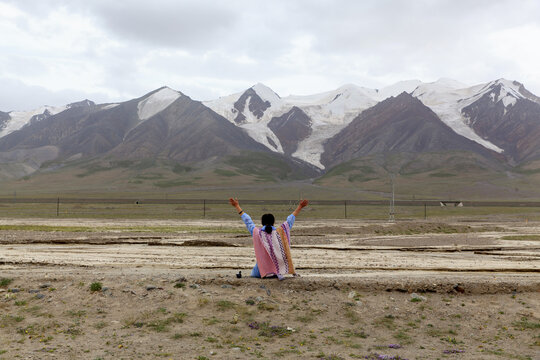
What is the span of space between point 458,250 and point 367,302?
62.6 ft

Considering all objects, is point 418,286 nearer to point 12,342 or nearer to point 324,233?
point 12,342

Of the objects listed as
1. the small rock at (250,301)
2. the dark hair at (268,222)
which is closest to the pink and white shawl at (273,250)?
the dark hair at (268,222)

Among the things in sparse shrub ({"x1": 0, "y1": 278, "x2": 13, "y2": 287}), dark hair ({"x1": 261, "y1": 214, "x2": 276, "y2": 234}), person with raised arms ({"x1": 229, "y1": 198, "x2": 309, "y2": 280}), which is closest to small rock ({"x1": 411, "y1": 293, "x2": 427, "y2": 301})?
person with raised arms ({"x1": 229, "y1": 198, "x2": 309, "y2": 280})

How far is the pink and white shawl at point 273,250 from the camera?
45.1 ft

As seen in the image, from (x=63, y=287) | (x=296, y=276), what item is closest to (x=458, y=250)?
(x=296, y=276)

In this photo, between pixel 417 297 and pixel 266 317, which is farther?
pixel 417 297

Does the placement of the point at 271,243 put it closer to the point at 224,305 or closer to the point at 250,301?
the point at 250,301

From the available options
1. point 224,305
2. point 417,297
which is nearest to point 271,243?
point 224,305

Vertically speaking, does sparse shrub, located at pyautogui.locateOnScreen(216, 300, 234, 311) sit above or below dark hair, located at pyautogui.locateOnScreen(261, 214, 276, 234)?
below

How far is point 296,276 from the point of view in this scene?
585 inches

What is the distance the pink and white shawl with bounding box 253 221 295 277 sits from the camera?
13.8 meters

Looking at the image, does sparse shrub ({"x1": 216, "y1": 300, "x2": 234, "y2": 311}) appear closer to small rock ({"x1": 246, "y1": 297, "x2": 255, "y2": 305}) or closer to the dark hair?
small rock ({"x1": 246, "y1": 297, "x2": 255, "y2": 305})

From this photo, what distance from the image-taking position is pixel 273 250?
13922 millimetres

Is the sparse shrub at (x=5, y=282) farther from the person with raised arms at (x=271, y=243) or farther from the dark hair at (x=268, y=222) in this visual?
the dark hair at (x=268, y=222)
